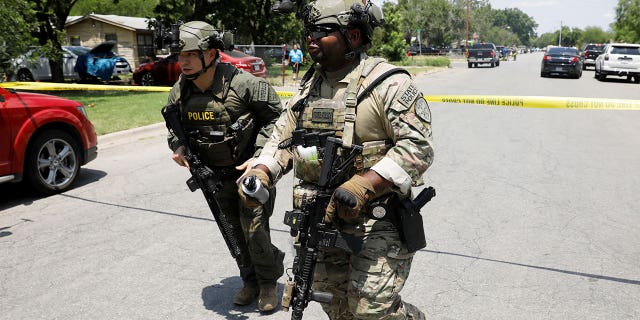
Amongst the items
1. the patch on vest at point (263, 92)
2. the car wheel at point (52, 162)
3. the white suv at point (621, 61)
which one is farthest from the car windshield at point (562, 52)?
the patch on vest at point (263, 92)

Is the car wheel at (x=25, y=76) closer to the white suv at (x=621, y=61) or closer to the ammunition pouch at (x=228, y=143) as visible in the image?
Result: the ammunition pouch at (x=228, y=143)

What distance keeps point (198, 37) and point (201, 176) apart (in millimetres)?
806

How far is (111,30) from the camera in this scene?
1641 inches

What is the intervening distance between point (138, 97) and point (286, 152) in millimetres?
13055

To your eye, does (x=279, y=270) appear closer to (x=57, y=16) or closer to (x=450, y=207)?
(x=450, y=207)

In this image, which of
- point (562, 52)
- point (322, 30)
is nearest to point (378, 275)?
point (322, 30)

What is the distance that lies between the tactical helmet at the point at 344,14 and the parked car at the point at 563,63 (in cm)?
2551

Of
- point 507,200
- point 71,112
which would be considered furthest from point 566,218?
point 71,112

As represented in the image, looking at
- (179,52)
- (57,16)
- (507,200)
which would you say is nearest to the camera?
(179,52)

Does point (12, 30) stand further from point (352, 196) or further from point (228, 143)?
point (352, 196)

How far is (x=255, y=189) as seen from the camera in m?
2.39

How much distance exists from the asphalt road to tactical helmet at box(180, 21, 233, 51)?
5.40ft

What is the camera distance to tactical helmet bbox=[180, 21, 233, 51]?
10.5ft

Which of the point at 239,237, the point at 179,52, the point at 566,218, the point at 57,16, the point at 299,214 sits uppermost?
the point at 57,16
